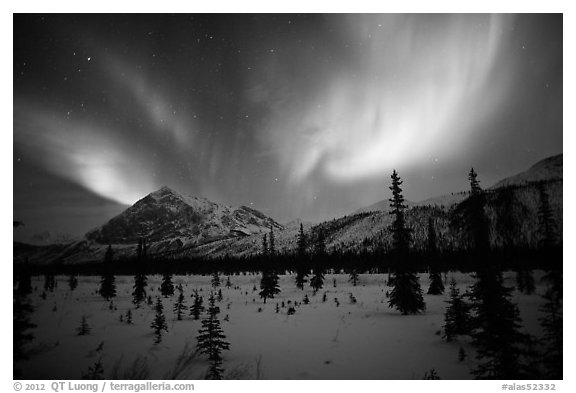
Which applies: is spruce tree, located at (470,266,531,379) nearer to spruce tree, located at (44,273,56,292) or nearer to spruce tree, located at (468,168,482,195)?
spruce tree, located at (468,168,482,195)

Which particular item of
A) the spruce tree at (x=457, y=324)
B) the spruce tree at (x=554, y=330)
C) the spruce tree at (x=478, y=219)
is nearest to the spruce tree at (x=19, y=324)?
the spruce tree at (x=457, y=324)

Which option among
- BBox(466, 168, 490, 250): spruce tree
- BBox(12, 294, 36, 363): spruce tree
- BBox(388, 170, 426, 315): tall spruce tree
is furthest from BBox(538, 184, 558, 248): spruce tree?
BBox(12, 294, 36, 363): spruce tree

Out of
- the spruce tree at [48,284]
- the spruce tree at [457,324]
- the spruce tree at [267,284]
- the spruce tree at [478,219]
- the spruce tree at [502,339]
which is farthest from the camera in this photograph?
the spruce tree at [267,284]

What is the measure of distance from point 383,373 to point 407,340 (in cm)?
302

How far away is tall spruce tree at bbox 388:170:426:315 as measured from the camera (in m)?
15.6

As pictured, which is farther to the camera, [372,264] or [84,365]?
[372,264]

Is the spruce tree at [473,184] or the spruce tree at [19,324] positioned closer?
the spruce tree at [19,324]

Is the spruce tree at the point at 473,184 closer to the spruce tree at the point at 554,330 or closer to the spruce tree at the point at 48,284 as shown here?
the spruce tree at the point at 554,330

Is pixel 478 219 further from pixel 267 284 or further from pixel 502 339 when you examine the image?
pixel 267 284

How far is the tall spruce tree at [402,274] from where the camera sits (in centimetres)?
1557
